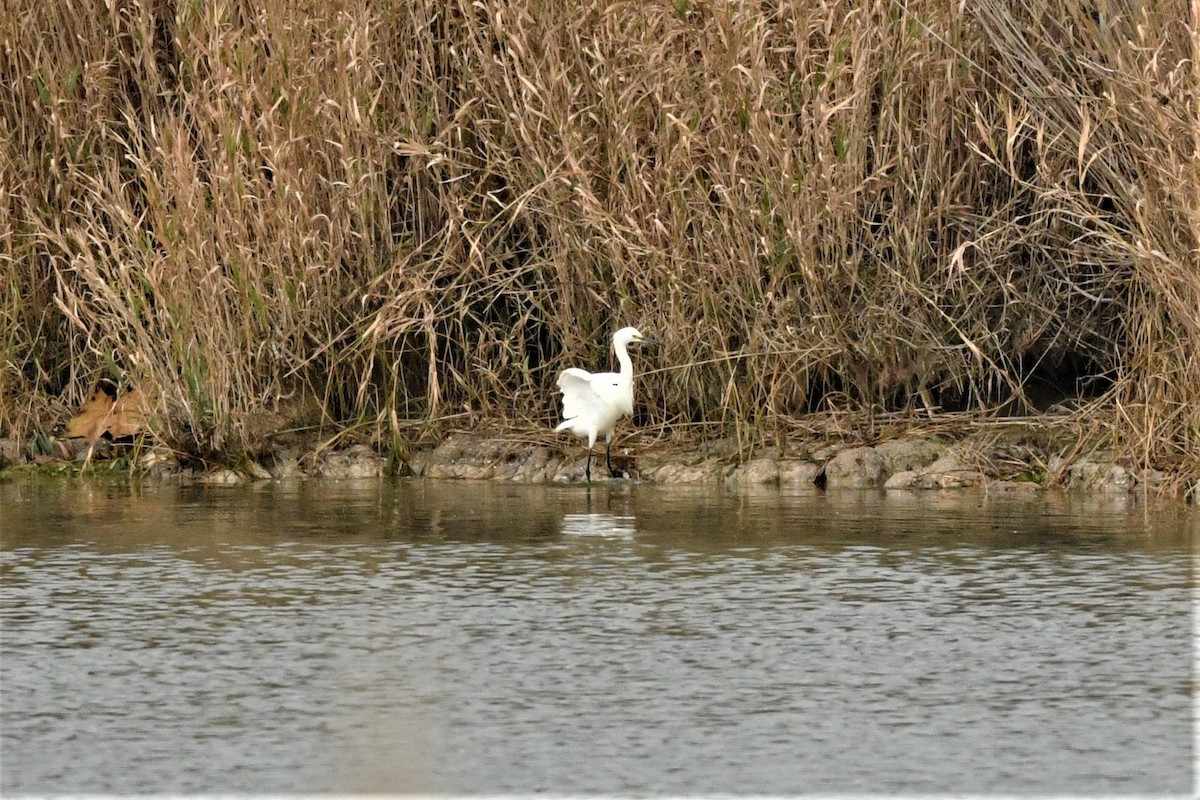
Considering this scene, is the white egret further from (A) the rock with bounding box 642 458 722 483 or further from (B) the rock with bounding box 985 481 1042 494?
(B) the rock with bounding box 985 481 1042 494

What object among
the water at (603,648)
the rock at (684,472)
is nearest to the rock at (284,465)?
the water at (603,648)

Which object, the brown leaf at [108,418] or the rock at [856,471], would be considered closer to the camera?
the rock at [856,471]

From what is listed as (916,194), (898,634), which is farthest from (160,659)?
(916,194)

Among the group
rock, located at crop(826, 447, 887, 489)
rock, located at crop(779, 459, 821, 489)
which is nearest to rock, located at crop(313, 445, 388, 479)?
rock, located at crop(779, 459, 821, 489)

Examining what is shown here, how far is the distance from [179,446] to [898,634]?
435cm

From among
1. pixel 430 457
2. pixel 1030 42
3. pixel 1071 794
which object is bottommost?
pixel 1071 794

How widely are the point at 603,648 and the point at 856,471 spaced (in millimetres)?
3361

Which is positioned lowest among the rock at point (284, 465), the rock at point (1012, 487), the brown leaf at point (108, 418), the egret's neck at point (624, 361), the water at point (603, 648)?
the water at point (603, 648)

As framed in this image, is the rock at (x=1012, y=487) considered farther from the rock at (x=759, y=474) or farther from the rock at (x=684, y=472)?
the rock at (x=684, y=472)

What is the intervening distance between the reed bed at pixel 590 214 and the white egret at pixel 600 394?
0.78ft

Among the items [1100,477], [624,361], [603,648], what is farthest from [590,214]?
[603,648]

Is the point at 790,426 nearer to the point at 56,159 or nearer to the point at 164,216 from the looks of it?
the point at 164,216

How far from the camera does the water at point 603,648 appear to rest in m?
3.82

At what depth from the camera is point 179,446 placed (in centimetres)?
862
